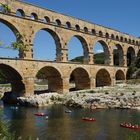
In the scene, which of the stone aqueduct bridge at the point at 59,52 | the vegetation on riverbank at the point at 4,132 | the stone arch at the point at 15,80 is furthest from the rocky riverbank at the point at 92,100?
the vegetation on riverbank at the point at 4,132

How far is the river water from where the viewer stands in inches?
1091

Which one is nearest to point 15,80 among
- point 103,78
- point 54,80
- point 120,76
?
point 54,80

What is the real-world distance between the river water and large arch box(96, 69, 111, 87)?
2813 cm

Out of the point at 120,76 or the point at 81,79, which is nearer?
the point at 81,79

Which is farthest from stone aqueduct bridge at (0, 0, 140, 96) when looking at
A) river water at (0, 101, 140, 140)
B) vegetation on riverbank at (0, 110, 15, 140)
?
vegetation on riverbank at (0, 110, 15, 140)

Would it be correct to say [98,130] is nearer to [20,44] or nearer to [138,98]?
[138,98]

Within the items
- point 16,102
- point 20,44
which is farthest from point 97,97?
point 20,44

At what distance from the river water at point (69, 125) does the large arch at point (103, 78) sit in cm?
2813

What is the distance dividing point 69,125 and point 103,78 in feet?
142

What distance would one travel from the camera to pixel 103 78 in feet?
248

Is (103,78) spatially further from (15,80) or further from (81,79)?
(15,80)

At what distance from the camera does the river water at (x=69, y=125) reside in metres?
27.7

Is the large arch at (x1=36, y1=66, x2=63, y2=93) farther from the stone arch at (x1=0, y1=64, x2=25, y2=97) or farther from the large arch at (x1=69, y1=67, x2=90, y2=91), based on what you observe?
the stone arch at (x1=0, y1=64, x2=25, y2=97)

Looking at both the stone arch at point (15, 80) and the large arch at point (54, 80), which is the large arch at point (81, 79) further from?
the stone arch at point (15, 80)
